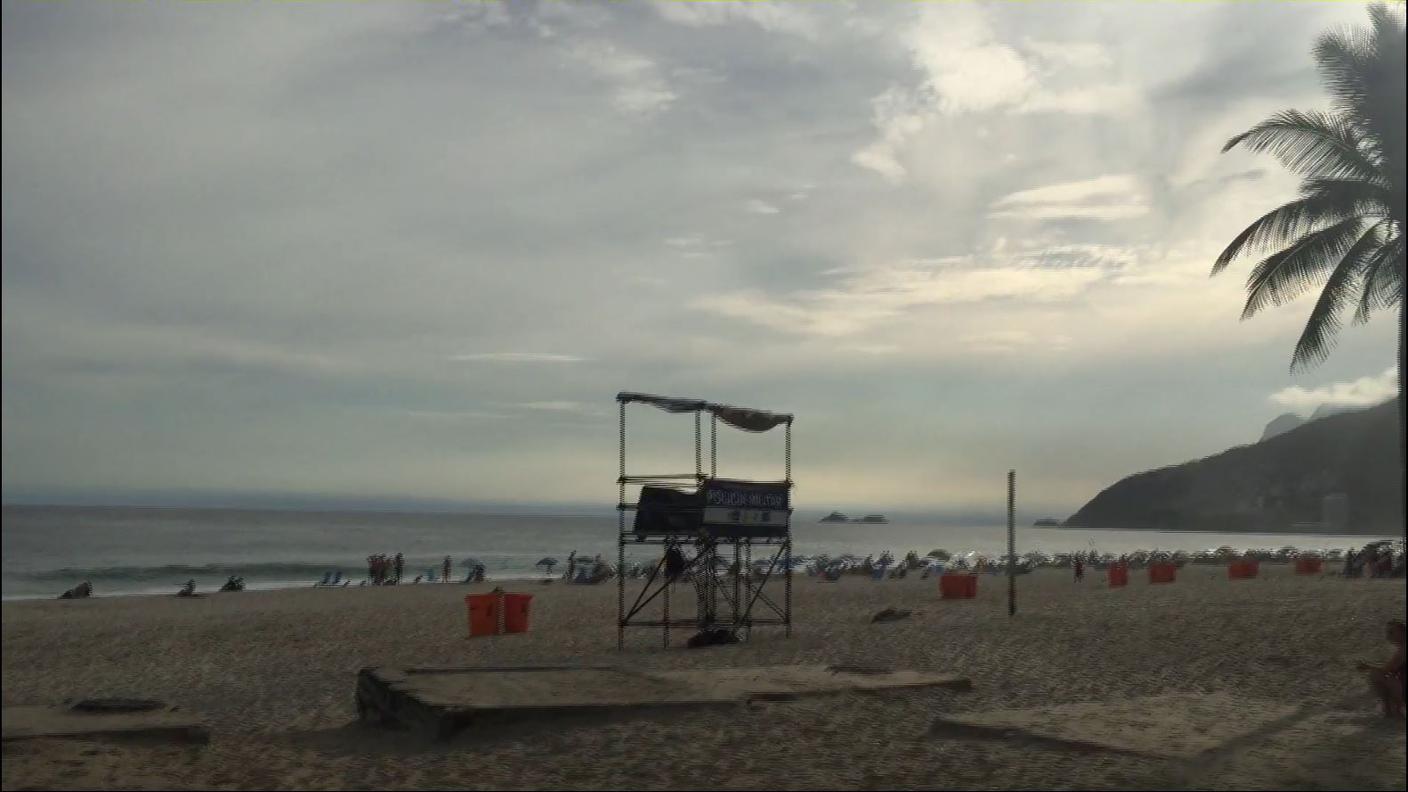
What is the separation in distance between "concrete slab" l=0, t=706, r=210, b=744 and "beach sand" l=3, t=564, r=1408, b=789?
184 mm

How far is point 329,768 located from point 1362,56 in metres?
13.9

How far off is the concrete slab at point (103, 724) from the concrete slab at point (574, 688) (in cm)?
189

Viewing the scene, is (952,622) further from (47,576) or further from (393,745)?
(47,576)

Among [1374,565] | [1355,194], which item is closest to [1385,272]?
[1355,194]

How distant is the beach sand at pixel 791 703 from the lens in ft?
27.1

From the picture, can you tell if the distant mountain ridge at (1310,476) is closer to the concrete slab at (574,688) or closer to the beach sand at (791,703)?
the beach sand at (791,703)

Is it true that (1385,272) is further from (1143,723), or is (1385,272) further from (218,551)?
(218,551)

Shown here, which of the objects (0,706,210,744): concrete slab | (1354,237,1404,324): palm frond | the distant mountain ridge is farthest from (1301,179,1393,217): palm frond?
the distant mountain ridge

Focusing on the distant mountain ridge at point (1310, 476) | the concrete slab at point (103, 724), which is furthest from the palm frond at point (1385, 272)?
the distant mountain ridge at point (1310, 476)

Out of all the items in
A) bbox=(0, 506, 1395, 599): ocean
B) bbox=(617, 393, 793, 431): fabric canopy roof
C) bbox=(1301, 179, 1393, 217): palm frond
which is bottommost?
bbox=(0, 506, 1395, 599): ocean

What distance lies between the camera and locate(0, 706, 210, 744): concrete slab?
8.62 meters

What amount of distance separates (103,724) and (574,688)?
14.0 feet

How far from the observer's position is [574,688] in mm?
11391

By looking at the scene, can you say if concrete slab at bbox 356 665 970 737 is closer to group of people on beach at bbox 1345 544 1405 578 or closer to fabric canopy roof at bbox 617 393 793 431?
fabric canopy roof at bbox 617 393 793 431
